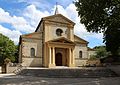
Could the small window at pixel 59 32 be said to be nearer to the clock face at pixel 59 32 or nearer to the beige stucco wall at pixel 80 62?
the clock face at pixel 59 32

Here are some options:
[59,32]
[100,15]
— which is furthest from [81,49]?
[100,15]

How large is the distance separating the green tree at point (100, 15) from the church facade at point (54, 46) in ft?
49.3

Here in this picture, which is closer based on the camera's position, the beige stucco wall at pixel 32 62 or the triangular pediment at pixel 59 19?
the beige stucco wall at pixel 32 62

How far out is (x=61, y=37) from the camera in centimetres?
4097

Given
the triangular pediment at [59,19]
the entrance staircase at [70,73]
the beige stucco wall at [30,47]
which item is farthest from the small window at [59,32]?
the entrance staircase at [70,73]

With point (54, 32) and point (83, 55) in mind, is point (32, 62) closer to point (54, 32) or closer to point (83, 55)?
point (54, 32)

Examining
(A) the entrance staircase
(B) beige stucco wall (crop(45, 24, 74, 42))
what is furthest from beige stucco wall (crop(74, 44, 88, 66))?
(A) the entrance staircase

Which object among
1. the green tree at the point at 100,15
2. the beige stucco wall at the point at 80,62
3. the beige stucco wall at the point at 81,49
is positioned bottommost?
the beige stucco wall at the point at 80,62

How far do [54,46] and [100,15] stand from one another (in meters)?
17.5

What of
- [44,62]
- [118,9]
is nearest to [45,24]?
[44,62]

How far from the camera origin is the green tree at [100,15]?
22.6 m

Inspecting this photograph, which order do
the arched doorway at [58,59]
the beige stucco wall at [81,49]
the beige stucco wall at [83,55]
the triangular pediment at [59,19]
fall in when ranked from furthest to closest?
the beige stucco wall at [81,49]
the beige stucco wall at [83,55]
the arched doorway at [58,59]
the triangular pediment at [59,19]

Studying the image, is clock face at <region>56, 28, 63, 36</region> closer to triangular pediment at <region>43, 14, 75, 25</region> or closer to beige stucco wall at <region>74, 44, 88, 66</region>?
triangular pediment at <region>43, 14, 75, 25</region>

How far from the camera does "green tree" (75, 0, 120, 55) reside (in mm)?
22641
